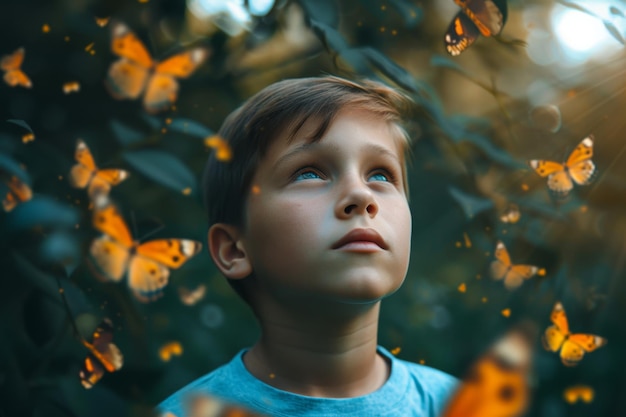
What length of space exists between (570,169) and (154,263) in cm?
84

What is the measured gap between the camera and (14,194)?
1117 millimetres

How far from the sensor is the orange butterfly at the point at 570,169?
1.43m

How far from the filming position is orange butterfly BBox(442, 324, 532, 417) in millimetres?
1145

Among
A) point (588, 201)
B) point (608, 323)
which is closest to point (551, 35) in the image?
point (588, 201)

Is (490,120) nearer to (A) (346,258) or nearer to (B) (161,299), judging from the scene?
(A) (346,258)

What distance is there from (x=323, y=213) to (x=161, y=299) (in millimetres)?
413

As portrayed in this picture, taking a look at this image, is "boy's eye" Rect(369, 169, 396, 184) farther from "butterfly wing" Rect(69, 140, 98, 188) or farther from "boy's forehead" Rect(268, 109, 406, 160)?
"butterfly wing" Rect(69, 140, 98, 188)

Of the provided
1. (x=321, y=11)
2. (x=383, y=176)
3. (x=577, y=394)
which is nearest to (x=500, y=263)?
(x=577, y=394)

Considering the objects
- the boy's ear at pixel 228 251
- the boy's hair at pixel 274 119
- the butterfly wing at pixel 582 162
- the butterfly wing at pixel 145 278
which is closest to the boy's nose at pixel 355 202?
the boy's hair at pixel 274 119

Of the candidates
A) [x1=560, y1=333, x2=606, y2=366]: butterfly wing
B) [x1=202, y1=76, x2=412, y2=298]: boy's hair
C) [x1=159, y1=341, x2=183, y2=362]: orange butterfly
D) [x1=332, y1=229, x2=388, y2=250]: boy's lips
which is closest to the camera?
[x1=332, y1=229, x2=388, y2=250]: boy's lips

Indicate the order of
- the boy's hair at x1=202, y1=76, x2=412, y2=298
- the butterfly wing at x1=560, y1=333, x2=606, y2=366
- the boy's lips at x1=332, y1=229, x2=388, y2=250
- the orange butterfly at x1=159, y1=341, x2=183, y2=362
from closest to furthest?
the boy's lips at x1=332, y1=229, x2=388, y2=250
the boy's hair at x1=202, y1=76, x2=412, y2=298
the orange butterfly at x1=159, y1=341, x2=183, y2=362
the butterfly wing at x1=560, y1=333, x2=606, y2=366

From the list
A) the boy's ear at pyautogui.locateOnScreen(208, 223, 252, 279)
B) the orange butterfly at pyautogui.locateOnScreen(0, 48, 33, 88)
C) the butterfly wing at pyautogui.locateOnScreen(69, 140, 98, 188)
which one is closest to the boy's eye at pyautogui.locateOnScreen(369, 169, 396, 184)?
the boy's ear at pyautogui.locateOnScreen(208, 223, 252, 279)

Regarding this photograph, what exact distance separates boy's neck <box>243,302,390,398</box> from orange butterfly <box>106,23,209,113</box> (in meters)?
0.42

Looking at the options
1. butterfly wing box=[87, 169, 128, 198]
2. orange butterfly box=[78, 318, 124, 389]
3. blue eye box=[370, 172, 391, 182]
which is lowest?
orange butterfly box=[78, 318, 124, 389]
